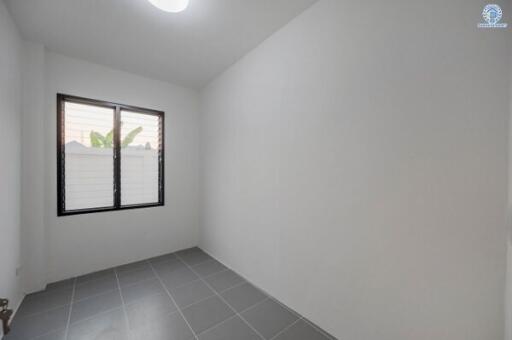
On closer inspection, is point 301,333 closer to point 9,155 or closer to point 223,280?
point 223,280

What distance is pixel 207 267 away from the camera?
8.89 ft

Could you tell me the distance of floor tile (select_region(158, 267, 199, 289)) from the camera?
2.29 m

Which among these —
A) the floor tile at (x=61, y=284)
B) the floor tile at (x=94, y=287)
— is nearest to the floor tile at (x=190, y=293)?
the floor tile at (x=94, y=287)

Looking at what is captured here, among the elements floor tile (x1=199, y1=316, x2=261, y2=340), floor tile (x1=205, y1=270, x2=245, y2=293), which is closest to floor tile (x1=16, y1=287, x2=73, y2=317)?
floor tile (x1=205, y1=270, x2=245, y2=293)

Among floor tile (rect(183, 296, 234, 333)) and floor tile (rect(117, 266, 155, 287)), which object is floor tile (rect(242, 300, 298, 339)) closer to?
floor tile (rect(183, 296, 234, 333))

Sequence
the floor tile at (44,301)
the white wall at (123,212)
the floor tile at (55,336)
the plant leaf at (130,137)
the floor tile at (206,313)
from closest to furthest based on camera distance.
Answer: the floor tile at (55,336) < the floor tile at (206,313) < the floor tile at (44,301) < the white wall at (123,212) < the plant leaf at (130,137)

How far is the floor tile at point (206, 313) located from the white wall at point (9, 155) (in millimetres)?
1579

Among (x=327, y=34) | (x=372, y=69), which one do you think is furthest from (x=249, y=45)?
(x=372, y=69)

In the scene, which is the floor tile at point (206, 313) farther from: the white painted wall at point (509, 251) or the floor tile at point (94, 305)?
the white painted wall at point (509, 251)

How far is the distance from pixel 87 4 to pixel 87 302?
9.36 feet

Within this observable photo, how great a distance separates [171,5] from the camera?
1632 mm

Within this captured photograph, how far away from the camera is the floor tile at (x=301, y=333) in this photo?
1.53 metres

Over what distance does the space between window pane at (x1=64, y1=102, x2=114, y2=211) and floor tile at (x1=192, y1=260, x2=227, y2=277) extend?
1572mm

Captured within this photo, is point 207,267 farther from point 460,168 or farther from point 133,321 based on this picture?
point 460,168
